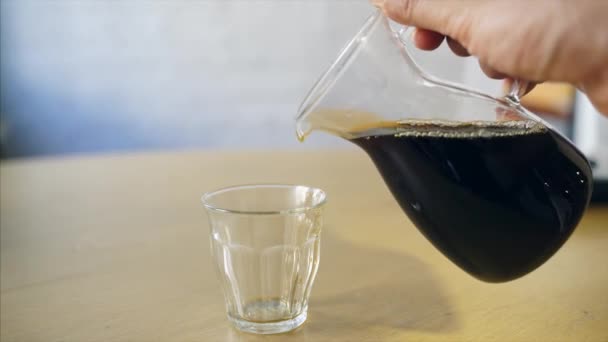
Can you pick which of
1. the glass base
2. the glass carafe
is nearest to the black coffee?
the glass carafe

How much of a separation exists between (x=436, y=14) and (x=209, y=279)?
351 mm

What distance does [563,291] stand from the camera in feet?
2.03

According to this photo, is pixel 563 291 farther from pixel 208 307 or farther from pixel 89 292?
pixel 89 292

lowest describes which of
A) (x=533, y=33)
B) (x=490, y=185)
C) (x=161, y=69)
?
(x=161, y=69)

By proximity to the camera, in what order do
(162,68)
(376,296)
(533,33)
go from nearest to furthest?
(533,33)
(376,296)
(162,68)

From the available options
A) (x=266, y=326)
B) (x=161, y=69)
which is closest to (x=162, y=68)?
(x=161, y=69)

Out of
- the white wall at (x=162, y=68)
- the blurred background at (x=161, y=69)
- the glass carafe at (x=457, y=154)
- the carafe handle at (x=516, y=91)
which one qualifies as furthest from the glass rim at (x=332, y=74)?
the white wall at (x=162, y=68)

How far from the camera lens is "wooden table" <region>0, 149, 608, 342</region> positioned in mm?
528

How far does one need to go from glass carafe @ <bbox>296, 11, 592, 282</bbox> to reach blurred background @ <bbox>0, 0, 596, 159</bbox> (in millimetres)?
1868

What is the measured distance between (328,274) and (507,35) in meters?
0.31

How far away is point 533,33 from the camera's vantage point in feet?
1.55

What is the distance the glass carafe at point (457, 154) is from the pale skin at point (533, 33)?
47 mm

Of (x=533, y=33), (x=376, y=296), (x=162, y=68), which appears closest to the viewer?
(x=533, y=33)

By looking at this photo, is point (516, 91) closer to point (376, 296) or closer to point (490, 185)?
point (490, 185)
